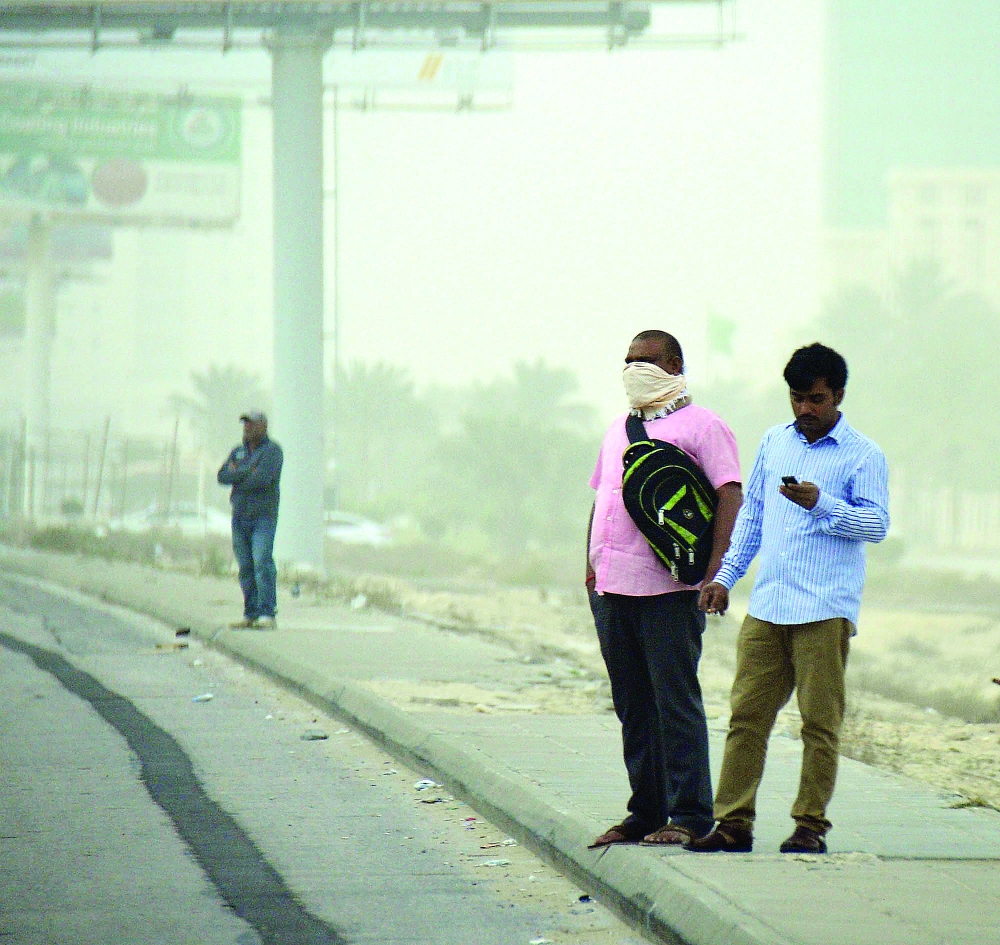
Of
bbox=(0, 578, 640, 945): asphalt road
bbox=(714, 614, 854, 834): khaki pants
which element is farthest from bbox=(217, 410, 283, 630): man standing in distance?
bbox=(714, 614, 854, 834): khaki pants

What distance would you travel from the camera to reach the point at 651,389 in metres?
5.52

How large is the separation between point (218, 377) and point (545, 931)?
114947 millimetres

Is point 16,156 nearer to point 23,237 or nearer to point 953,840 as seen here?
point 23,237

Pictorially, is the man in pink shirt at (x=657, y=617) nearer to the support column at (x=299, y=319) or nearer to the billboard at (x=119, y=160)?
the support column at (x=299, y=319)

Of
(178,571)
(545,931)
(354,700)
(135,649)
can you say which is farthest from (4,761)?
(178,571)

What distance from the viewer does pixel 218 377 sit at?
386 ft

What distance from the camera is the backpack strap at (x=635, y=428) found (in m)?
5.50

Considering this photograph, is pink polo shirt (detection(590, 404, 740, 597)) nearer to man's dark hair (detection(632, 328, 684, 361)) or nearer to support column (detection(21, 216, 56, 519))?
man's dark hair (detection(632, 328, 684, 361))

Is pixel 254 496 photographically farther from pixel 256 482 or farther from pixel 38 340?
pixel 38 340

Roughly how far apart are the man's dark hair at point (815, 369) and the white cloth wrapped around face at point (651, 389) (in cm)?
41

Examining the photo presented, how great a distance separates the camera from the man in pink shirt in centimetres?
544

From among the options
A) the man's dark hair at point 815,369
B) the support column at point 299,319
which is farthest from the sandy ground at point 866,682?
the man's dark hair at point 815,369

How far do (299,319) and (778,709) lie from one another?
63.1 ft

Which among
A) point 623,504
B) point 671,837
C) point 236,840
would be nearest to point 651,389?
point 623,504
